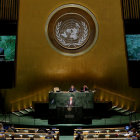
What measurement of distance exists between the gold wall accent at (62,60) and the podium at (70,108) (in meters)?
2.28

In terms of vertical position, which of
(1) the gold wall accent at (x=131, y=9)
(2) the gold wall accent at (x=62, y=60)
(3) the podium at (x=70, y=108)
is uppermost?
(1) the gold wall accent at (x=131, y=9)

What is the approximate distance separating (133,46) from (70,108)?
4.43m

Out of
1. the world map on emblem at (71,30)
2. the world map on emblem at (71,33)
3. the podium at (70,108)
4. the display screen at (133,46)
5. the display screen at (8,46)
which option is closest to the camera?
the podium at (70,108)

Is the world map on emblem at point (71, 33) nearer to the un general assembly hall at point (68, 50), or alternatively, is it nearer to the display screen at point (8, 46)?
the un general assembly hall at point (68, 50)

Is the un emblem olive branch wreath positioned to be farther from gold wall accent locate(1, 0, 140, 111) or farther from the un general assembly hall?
gold wall accent locate(1, 0, 140, 111)

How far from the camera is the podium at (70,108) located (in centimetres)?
760

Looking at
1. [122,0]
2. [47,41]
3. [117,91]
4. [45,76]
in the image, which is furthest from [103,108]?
[122,0]

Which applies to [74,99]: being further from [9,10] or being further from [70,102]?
[9,10]

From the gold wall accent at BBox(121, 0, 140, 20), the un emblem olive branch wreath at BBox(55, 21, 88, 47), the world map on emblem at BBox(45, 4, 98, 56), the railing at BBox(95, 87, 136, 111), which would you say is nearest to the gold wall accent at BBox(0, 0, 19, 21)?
the world map on emblem at BBox(45, 4, 98, 56)

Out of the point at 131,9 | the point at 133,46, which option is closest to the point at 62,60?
the point at 133,46

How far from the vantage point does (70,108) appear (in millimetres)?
7660

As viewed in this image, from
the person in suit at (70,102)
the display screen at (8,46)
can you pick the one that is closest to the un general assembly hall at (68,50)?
the display screen at (8,46)

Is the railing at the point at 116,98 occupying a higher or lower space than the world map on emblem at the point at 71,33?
lower

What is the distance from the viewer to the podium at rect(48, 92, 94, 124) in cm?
760
